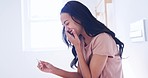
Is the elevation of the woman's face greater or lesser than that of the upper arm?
greater

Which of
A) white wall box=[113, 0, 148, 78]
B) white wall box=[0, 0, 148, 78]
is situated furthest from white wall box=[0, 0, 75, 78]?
white wall box=[113, 0, 148, 78]

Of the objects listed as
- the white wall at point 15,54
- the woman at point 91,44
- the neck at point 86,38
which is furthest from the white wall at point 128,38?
the white wall at point 15,54

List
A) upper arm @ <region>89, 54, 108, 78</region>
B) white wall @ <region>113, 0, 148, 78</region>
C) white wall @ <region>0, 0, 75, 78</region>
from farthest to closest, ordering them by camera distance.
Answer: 1. white wall @ <region>0, 0, 75, 78</region>
2. white wall @ <region>113, 0, 148, 78</region>
3. upper arm @ <region>89, 54, 108, 78</region>

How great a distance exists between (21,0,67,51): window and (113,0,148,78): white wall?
55.4 inches

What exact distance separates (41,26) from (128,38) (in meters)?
1.74

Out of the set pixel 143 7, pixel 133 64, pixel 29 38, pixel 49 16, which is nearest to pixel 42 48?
pixel 29 38

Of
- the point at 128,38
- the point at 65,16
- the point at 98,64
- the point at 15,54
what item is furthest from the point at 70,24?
the point at 15,54

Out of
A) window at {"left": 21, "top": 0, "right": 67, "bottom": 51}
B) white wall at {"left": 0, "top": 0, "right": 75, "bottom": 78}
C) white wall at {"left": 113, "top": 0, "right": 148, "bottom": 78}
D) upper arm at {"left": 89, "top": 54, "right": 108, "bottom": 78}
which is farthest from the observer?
window at {"left": 21, "top": 0, "right": 67, "bottom": 51}

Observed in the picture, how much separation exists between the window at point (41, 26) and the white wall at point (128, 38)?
4.62 ft

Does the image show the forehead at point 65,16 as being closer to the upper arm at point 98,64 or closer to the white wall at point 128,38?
the upper arm at point 98,64

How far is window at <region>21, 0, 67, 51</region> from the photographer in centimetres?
265

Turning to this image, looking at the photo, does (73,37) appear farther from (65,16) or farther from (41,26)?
(41,26)

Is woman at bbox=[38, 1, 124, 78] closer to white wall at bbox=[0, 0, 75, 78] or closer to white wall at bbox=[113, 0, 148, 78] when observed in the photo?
white wall at bbox=[113, 0, 148, 78]

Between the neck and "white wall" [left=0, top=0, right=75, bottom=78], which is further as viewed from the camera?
"white wall" [left=0, top=0, right=75, bottom=78]
